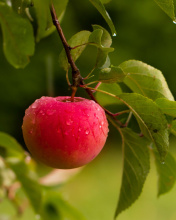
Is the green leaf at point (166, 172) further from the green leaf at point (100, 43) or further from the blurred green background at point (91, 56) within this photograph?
the blurred green background at point (91, 56)

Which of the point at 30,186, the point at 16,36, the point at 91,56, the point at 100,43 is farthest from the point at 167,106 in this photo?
the point at 91,56

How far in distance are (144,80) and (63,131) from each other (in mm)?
212

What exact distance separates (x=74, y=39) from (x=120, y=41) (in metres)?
3.62

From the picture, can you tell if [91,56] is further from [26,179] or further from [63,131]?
[63,131]

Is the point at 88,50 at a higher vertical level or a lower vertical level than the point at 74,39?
lower

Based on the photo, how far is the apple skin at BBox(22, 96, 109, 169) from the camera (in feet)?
2.11

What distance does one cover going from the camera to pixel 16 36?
67 cm

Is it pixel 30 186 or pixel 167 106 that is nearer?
pixel 167 106

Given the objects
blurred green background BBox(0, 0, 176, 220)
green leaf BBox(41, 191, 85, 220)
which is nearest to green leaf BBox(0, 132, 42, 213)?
green leaf BBox(41, 191, 85, 220)

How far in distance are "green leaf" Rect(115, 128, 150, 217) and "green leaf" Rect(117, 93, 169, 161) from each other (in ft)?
0.35

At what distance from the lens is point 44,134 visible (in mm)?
646

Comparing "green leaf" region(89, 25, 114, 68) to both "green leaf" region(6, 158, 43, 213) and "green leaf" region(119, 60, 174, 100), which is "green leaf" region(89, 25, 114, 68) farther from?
"green leaf" region(6, 158, 43, 213)

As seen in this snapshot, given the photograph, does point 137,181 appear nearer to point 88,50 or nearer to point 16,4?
point 16,4

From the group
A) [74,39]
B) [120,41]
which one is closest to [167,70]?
[120,41]
